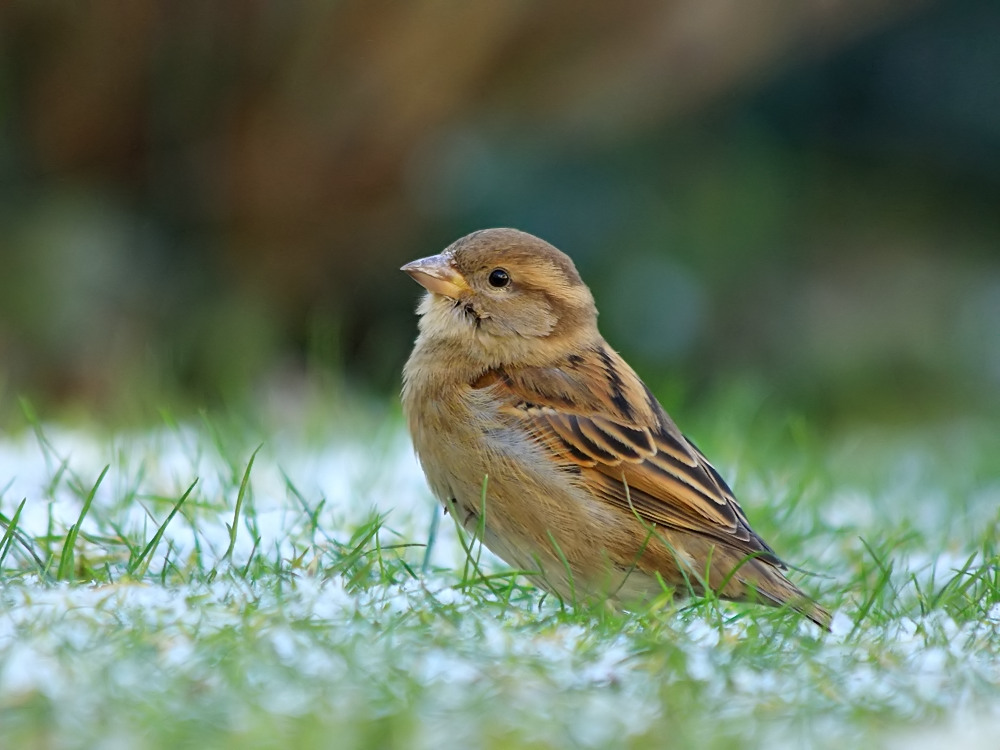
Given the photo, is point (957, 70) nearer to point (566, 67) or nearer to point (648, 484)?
point (566, 67)

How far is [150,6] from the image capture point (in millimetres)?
7625

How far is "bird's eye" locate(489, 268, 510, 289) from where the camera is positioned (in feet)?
14.4

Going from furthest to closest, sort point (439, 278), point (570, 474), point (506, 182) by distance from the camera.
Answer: point (506, 182), point (439, 278), point (570, 474)

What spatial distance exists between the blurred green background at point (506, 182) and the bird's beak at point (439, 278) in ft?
7.91

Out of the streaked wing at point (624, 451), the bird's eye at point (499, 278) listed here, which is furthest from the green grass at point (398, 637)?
the bird's eye at point (499, 278)

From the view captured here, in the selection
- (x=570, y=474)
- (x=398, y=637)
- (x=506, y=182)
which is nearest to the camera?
(x=398, y=637)

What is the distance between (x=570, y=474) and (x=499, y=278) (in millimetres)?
855

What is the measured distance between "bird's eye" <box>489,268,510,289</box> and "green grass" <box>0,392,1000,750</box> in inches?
31.6

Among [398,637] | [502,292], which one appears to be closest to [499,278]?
[502,292]

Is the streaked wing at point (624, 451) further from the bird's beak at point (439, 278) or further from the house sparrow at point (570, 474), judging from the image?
the bird's beak at point (439, 278)

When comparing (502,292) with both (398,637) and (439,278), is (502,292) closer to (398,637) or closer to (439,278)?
(439,278)

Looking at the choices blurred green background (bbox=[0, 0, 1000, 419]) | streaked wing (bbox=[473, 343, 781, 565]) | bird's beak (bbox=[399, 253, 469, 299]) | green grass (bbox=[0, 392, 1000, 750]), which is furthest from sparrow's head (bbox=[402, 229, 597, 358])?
blurred green background (bbox=[0, 0, 1000, 419])

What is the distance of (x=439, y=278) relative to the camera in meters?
4.36

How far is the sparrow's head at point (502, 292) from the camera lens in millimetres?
4281
